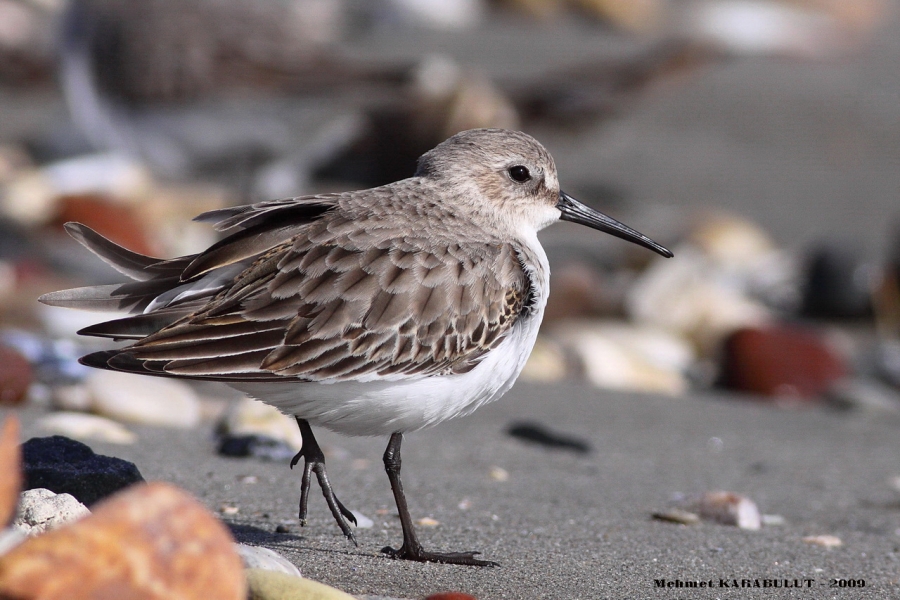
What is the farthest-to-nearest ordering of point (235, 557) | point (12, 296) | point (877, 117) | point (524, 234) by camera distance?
point (877, 117)
point (12, 296)
point (524, 234)
point (235, 557)

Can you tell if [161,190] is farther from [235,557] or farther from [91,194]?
[235,557]

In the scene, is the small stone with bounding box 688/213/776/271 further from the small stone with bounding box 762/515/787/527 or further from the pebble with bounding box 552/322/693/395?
the small stone with bounding box 762/515/787/527

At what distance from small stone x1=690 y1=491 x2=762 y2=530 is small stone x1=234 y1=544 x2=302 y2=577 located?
5.30ft

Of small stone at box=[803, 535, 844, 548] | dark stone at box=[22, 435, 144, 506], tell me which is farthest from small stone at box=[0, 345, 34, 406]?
small stone at box=[803, 535, 844, 548]

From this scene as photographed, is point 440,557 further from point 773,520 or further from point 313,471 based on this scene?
point 773,520

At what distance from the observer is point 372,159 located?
9578 millimetres

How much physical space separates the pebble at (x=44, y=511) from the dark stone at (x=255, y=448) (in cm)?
132

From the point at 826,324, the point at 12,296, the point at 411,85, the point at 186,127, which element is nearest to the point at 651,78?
the point at 411,85

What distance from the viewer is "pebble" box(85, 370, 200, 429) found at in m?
4.35

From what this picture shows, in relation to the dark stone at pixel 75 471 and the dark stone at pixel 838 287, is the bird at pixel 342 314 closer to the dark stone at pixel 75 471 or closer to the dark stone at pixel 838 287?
the dark stone at pixel 75 471

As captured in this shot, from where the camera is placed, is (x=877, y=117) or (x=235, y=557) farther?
(x=877, y=117)

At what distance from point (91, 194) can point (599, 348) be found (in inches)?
168

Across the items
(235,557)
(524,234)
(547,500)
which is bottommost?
(547,500)

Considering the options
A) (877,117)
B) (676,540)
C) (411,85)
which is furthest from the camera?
(877,117)
